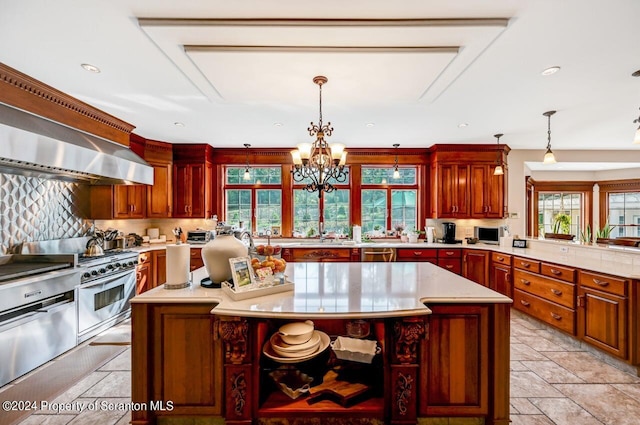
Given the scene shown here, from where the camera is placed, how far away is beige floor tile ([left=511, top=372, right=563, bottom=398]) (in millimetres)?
2156

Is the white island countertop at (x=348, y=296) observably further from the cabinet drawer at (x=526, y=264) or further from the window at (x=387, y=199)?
the window at (x=387, y=199)

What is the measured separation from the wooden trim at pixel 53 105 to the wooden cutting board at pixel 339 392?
11.1 ft

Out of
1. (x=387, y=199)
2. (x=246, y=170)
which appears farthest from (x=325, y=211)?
(x=246, y=170)

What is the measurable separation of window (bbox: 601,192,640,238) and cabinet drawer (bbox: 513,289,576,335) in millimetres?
5059

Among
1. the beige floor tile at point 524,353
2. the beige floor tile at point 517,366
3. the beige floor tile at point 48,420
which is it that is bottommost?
the beige floor tile at point 524,353

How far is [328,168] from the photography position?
2596mm

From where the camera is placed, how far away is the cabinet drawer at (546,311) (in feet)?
9.67

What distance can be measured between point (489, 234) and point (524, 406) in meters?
3.24

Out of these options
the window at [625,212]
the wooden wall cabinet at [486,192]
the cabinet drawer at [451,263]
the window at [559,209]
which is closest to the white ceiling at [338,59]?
the wooden wall cabinet at [486,192]

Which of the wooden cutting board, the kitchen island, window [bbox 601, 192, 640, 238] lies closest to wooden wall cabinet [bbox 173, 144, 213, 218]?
the kitchen island

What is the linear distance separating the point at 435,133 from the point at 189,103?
10.9 feet

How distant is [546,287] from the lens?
3.25 m

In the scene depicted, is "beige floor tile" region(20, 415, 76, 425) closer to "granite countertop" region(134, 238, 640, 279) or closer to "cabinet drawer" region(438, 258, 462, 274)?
"granite countertop" region(134, 238, 640, 279)

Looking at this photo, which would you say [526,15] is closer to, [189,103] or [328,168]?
[328,168]
